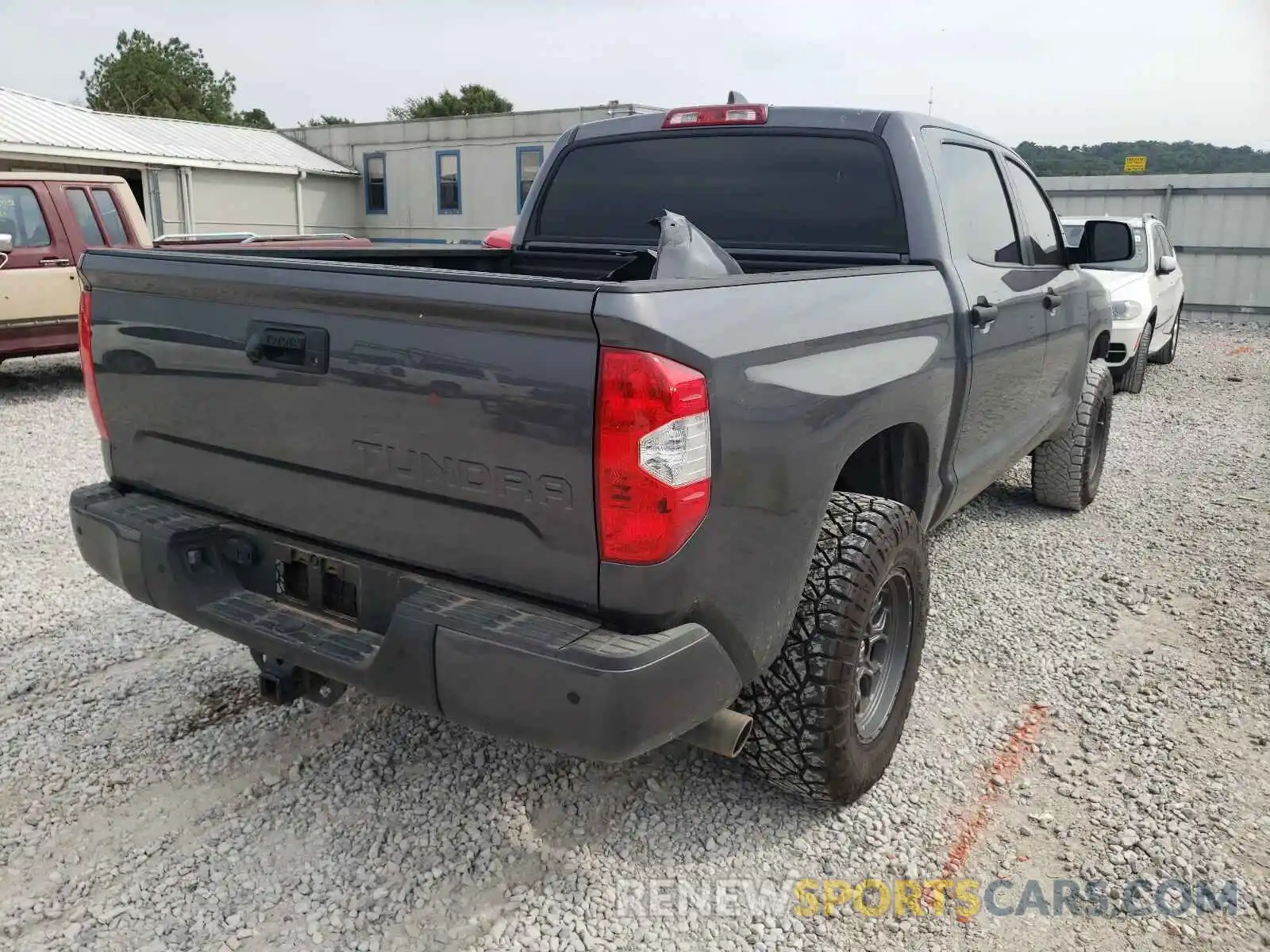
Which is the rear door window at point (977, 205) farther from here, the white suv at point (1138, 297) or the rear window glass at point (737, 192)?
the white suv at point (1138, 297)

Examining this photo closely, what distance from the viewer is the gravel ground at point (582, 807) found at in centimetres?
243

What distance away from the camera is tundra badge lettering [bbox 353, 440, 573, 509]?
206 cm

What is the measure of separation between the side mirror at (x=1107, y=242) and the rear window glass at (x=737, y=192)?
1.69 m

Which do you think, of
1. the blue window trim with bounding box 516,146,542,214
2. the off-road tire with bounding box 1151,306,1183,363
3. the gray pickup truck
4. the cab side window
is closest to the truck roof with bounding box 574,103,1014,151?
the gray pickup truck

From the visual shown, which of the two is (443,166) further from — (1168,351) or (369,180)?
(1168,351)

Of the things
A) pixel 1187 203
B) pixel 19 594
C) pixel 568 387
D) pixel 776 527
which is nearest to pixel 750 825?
pixel 776 527

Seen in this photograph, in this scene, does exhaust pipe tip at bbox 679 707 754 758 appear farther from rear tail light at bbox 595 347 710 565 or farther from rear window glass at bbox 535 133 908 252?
rear window glass at bbox 535 133 908 252

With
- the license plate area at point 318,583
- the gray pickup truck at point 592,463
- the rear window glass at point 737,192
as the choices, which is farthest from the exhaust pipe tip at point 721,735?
the rear window glass at point 737,192

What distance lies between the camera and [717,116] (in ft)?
12.6

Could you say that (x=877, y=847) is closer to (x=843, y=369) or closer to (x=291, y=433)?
(x=843, y=369)

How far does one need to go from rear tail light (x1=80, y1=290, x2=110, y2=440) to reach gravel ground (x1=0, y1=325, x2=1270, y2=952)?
1.08 meters

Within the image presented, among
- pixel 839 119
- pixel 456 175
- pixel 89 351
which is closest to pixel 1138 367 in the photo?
pixel 839 119

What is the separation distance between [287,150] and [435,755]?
25.0 meters

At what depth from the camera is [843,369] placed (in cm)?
257
